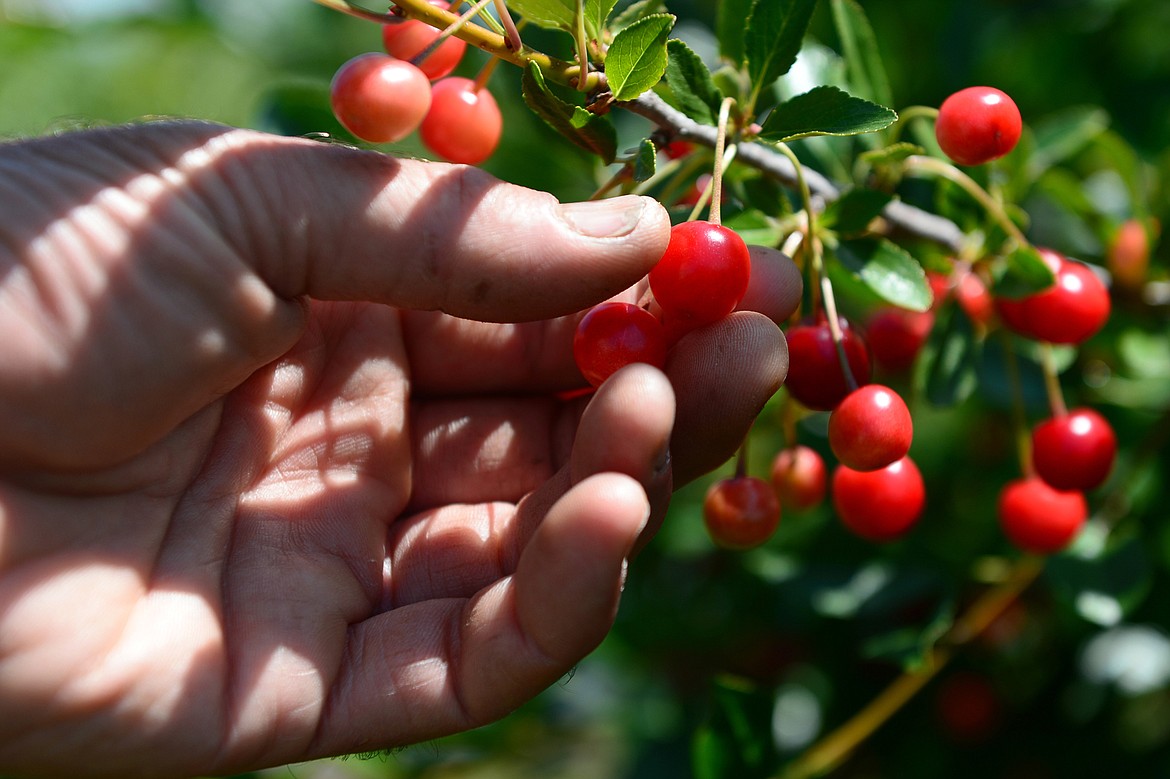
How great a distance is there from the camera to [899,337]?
1.62 m

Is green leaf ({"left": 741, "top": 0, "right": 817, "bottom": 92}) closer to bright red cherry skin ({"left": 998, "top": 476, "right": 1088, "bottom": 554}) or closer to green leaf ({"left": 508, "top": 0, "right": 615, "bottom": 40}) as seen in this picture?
green leaf ({"left": 508, "top": 0, "right": 615, "bottom": 40})

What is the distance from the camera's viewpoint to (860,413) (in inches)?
46.1

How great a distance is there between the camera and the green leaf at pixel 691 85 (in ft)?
3.66

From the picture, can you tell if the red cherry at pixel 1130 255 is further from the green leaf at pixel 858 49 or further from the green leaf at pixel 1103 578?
the green leaf at pixel 858 49

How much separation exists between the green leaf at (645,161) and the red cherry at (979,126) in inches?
15.9

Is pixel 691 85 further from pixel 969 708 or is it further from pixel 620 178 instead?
pixel 969 708

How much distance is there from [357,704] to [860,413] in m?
0.71

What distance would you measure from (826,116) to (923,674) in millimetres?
1266

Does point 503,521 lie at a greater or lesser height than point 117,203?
lesser

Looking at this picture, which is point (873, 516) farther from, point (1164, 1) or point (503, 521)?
point (1164, 1)

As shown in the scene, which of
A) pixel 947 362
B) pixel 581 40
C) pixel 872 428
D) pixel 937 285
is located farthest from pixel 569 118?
pixel 937 285

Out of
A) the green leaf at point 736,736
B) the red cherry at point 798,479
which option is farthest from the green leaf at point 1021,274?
the green leaf at point 736,736

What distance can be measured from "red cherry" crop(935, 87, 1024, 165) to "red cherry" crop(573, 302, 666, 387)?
1.46 feet

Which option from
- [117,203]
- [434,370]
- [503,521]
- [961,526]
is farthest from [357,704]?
[961,526]
